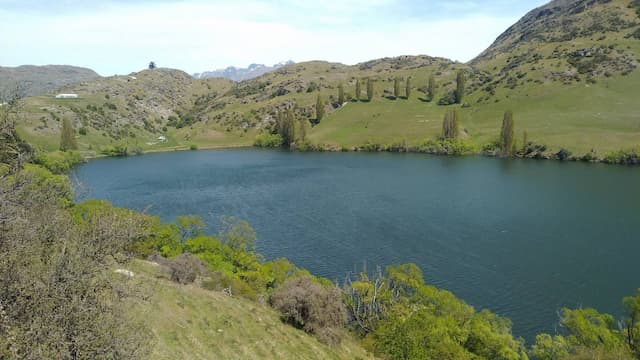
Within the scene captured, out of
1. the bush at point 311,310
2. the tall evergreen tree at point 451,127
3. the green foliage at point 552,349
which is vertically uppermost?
the tall evergreen tree at point 451,127

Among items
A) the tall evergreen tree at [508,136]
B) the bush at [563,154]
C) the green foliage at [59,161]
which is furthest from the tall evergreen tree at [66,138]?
the bush at [563,154]

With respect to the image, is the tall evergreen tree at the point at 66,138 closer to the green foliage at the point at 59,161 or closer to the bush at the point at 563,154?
the green foliage at the point at 59,161

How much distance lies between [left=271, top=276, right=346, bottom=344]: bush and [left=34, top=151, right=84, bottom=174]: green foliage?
324 feet

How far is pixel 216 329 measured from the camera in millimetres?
29141

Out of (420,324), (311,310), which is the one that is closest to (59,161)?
(311,310)

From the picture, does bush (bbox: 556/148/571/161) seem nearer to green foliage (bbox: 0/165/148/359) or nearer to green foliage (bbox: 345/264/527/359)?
green foliage (bbox: 345/264/527/359)

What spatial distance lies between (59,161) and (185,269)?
438 feet

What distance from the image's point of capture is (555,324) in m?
48.0

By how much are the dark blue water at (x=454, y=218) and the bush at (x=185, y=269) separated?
10.1 metres

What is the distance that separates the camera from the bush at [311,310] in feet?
119

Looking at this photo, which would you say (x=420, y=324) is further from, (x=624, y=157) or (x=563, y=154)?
(x=563, y=154)

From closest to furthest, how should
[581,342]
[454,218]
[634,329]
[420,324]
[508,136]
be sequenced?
[581,342] < [420,324] < [634,329] < [454,218] < [508,136]

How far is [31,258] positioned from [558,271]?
67161mm

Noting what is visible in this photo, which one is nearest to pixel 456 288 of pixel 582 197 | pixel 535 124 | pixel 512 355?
pixel 512 355
